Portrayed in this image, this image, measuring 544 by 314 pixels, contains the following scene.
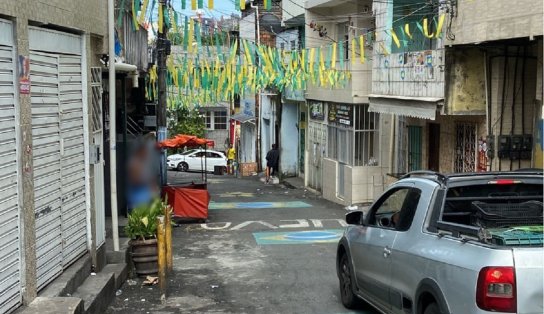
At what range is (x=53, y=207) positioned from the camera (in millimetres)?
7430

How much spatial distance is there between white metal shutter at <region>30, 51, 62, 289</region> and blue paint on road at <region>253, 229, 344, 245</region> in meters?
6.51

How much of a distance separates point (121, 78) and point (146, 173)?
216 cm

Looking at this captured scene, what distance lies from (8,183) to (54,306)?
127 cm

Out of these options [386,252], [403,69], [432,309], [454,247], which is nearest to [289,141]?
[403,69]

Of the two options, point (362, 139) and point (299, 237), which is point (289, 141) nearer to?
point (362, 139)

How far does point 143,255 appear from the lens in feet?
33.1

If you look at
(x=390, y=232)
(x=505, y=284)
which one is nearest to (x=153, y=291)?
(x=390, y=232)

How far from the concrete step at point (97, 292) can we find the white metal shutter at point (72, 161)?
36 centimetres

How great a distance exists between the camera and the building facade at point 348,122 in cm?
1988

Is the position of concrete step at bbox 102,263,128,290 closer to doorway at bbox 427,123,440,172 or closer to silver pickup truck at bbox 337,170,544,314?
silver pickup truck at bbox 337,170,544,314

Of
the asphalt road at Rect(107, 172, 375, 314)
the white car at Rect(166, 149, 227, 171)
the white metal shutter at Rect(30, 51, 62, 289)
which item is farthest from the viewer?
the white car at Rect(166, 149, 227, 171)

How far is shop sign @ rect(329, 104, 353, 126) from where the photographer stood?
67.6 feet

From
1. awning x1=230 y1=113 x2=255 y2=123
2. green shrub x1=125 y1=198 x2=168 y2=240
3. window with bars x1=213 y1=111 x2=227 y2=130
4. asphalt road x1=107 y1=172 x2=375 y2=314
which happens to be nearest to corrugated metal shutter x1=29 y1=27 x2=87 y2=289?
asphalt road x1=107 y1=172 x2=375 y2=314

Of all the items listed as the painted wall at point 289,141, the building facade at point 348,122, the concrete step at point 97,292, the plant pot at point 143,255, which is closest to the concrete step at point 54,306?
the concrete step at point 97,292
